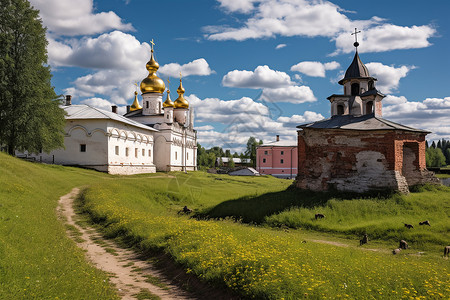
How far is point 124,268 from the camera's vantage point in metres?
9.44

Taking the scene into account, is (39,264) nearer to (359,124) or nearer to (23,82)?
(359,124)

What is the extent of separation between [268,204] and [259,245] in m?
10.3

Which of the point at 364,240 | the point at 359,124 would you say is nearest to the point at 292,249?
the point at 364,240

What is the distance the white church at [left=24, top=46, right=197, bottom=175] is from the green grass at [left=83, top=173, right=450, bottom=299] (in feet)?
51.8

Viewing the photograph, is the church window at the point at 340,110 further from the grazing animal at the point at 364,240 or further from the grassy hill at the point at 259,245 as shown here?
the grazing animal at the point at 364,240

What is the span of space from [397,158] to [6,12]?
105 ft

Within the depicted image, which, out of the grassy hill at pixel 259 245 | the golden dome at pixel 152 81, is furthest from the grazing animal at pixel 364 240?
the golden dome at pixel 152 81

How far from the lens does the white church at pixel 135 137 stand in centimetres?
3497

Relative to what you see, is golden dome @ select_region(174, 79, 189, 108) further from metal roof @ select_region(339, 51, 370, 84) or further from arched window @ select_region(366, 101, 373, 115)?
arched window @ select_region(366, 101, 373, 115)

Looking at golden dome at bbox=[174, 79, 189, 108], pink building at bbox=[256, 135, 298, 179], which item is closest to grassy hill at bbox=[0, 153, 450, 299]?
golden dome at bbox=[174, 79, 189, 108]

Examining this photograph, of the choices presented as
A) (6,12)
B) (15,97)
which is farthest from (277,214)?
(6,12)

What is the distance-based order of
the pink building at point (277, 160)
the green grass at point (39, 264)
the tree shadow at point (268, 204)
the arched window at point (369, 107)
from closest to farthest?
the green grass at point (39, 264) < the tree shadow at point (268, 204) < the arched window at point (369, 107) < the pink building at point (277, 160)

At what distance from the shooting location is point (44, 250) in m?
8.38

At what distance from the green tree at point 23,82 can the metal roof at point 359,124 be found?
882 inches
